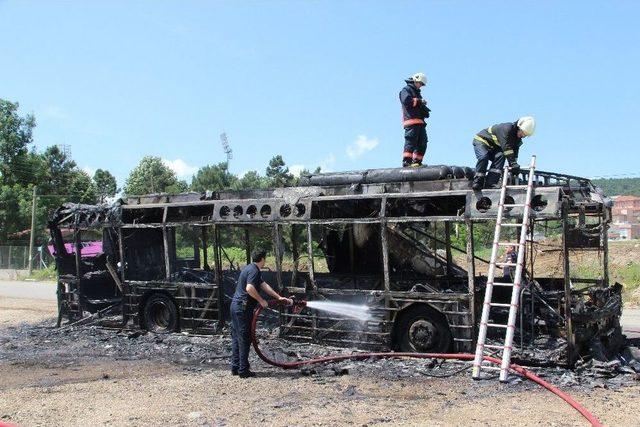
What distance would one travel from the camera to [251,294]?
803 cm

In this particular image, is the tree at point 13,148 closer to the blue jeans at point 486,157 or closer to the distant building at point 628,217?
the blue jeans at point 486,157

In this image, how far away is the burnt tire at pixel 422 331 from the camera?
880 cm

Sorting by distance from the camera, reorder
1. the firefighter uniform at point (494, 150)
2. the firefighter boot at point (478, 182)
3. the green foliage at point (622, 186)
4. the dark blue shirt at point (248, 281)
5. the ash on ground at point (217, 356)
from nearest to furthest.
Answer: the ash on ground at point (217, 356) < the dark blue shirt at point (248, 281) < the firefighter boot at point (478, 182) < the firefighter uniform at point (494, 150) < the green foliage at point (622, 186)

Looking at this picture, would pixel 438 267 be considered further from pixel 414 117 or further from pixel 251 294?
pixel 251 294

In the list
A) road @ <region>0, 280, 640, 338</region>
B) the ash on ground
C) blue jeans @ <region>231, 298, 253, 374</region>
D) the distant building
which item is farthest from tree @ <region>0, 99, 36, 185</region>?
the distant building

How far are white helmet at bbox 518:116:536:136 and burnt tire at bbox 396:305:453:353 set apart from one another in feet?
9.37

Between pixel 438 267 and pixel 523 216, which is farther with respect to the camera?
pixel 438 267

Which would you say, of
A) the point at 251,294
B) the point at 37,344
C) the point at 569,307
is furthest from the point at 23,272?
the point at 569,307

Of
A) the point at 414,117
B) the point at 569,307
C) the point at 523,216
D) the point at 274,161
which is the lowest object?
the point at 569,307

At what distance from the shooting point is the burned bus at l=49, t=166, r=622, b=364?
844 centimetres

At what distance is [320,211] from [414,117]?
2372mm

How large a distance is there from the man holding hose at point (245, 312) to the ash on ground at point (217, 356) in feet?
1.73

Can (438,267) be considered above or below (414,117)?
below

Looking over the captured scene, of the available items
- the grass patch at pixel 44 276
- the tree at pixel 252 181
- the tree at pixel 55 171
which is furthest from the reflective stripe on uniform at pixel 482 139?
the tree at pixel 55 171
